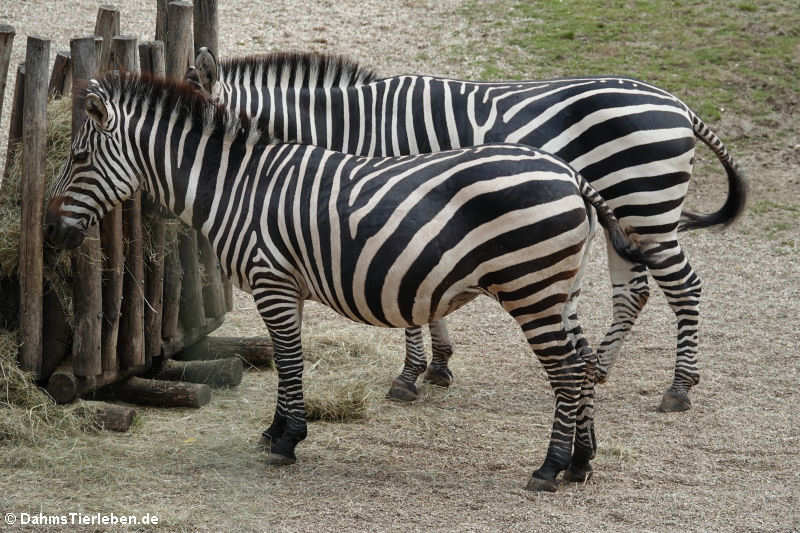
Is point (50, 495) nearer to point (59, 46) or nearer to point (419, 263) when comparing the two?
point (419, 263)

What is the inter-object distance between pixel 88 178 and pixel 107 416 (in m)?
1.61

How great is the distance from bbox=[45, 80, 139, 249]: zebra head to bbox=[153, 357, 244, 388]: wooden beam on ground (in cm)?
159

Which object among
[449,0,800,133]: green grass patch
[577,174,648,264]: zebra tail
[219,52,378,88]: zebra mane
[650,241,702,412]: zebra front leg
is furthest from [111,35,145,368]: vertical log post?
[449,0,800,133]: green grass patch

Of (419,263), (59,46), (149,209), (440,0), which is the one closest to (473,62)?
(440,0)

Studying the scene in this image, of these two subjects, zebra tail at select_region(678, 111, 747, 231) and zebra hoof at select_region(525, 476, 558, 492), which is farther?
zebra tail at select_region(678, 111, 747, 231)

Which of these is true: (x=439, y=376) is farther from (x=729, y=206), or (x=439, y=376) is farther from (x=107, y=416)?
(x=729, y=206)

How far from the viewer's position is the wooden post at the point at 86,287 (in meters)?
6.17

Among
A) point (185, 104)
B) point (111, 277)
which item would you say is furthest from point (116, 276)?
point (185, 104)

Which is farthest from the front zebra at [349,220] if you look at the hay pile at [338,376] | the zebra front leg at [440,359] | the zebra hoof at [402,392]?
the zebra front leg at [440,359]

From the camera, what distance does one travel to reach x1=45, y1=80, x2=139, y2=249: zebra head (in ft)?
19.4

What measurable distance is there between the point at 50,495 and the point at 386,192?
2.60 metres

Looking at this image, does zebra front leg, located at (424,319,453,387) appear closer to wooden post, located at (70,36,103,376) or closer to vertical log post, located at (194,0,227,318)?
vertical log post, located at (194,0,227,318)

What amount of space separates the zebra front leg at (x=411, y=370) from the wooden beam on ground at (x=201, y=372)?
1.25 metres

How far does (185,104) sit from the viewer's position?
6023mm
